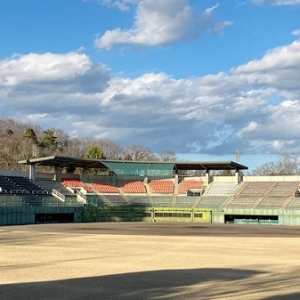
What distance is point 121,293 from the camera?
56.5 ft

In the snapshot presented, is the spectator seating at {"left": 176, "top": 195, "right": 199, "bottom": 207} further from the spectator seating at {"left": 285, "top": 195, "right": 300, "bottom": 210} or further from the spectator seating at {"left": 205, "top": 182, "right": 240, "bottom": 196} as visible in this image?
the spectator seating at {"left": 285, "top": 195, "right": 300, "bottom": 210}

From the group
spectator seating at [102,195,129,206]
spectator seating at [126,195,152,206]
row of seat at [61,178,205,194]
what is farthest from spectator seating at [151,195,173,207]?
spectator seating at [102,195,129,206]

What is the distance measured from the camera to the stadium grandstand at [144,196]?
77375 millimetres

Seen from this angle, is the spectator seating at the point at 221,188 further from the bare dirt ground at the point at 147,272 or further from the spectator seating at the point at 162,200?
the bare dirt ground at the point at 147,272

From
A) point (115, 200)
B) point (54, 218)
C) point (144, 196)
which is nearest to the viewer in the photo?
point (54, 218)

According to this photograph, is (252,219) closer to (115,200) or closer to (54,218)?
(115,200)

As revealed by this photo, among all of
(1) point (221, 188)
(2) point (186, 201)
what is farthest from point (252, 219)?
(2) point (186, 201)

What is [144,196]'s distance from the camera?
91.8 metres

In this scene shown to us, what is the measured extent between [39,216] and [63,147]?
8454 centimetres

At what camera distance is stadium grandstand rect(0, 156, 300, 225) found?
77.4 metres

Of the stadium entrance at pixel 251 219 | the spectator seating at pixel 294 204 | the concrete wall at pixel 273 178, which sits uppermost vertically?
the concrete wall at pixel 273 178

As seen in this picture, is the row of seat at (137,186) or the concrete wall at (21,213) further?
the row of seat at (137,186)

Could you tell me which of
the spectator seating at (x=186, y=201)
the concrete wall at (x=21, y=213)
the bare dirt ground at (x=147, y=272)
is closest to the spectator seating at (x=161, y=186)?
the spectator seating at (x=186, y=201)

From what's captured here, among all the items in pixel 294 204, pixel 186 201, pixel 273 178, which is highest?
pixel 273 178
